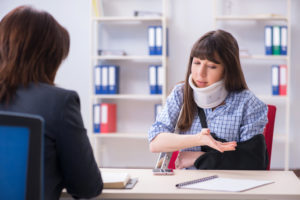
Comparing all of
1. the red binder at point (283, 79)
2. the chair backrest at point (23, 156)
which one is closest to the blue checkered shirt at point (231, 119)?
the chair backrest at point (23, 156)

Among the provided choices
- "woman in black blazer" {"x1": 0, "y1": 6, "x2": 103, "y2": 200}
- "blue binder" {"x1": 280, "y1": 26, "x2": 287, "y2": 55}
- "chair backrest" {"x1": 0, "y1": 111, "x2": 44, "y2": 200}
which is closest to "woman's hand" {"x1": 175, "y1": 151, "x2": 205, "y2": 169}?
"woman in black blazer" {"x1": 0, "y1": 6, "x2": 103, "y2": 200}

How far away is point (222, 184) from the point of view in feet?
4.67

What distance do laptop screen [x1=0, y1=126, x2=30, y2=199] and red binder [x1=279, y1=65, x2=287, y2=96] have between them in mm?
3716

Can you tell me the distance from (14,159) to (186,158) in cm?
109

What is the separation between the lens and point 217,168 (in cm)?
178

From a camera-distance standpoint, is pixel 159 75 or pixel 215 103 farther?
pixel 159 75

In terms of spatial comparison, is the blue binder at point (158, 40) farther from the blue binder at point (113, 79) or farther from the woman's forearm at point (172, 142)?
the woman's forearm at point (172, 142)

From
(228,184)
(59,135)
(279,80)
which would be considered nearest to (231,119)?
(228,184)

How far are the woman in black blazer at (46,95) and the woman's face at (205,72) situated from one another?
3.14 feet

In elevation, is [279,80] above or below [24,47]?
below

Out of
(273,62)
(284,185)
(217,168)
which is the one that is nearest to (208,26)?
(273,62)

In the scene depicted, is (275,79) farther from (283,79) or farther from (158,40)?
(158,40)

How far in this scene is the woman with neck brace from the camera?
6.44 ft

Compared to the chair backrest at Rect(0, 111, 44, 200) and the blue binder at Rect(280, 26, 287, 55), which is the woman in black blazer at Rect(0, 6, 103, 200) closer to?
the chair backrest at Rect(0, 111, 44, 200)
